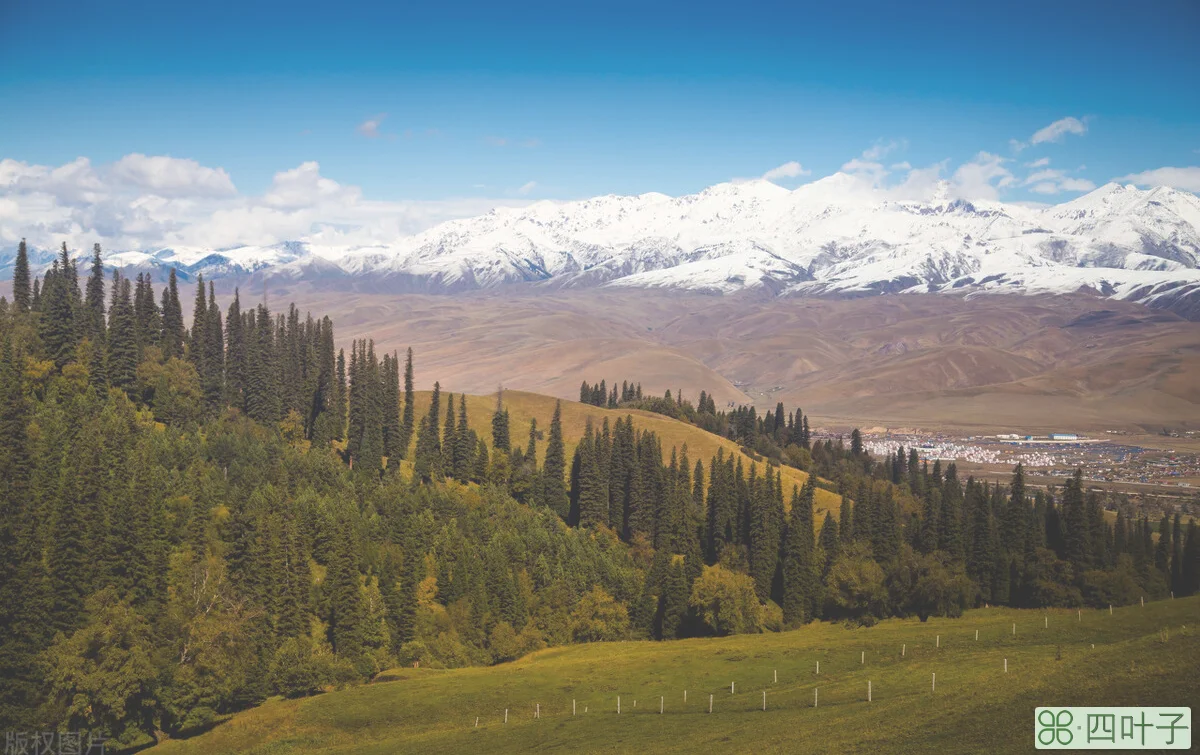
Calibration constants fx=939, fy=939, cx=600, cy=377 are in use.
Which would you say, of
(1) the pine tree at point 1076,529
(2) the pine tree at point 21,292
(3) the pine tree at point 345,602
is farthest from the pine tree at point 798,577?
(2) the pine tree at point 21,292

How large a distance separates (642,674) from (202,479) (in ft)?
240

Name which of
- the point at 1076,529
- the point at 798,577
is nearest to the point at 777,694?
the point at 798,577

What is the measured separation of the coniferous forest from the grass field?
29.8 feet

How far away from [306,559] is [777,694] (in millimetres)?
69488

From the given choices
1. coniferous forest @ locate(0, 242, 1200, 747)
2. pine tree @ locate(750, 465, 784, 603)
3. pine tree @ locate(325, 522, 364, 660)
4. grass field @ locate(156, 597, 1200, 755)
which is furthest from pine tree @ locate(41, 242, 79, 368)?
pine tree @ locate(750, 465, 784, 603)

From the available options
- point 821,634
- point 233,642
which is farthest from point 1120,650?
point 233,642

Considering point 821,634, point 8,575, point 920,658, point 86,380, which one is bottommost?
point 821,634

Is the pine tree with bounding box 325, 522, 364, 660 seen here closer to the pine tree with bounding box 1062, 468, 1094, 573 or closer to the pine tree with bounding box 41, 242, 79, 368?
the pine tree with bounding box 41, 242, 79, 368

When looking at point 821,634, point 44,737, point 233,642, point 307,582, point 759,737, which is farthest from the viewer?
point 821,634

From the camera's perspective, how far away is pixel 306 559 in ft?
414

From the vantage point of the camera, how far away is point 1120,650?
7169cm

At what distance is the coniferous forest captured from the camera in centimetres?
9856

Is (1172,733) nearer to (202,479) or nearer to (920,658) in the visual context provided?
(920,658)

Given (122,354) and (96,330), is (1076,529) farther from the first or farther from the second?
(96,330)
